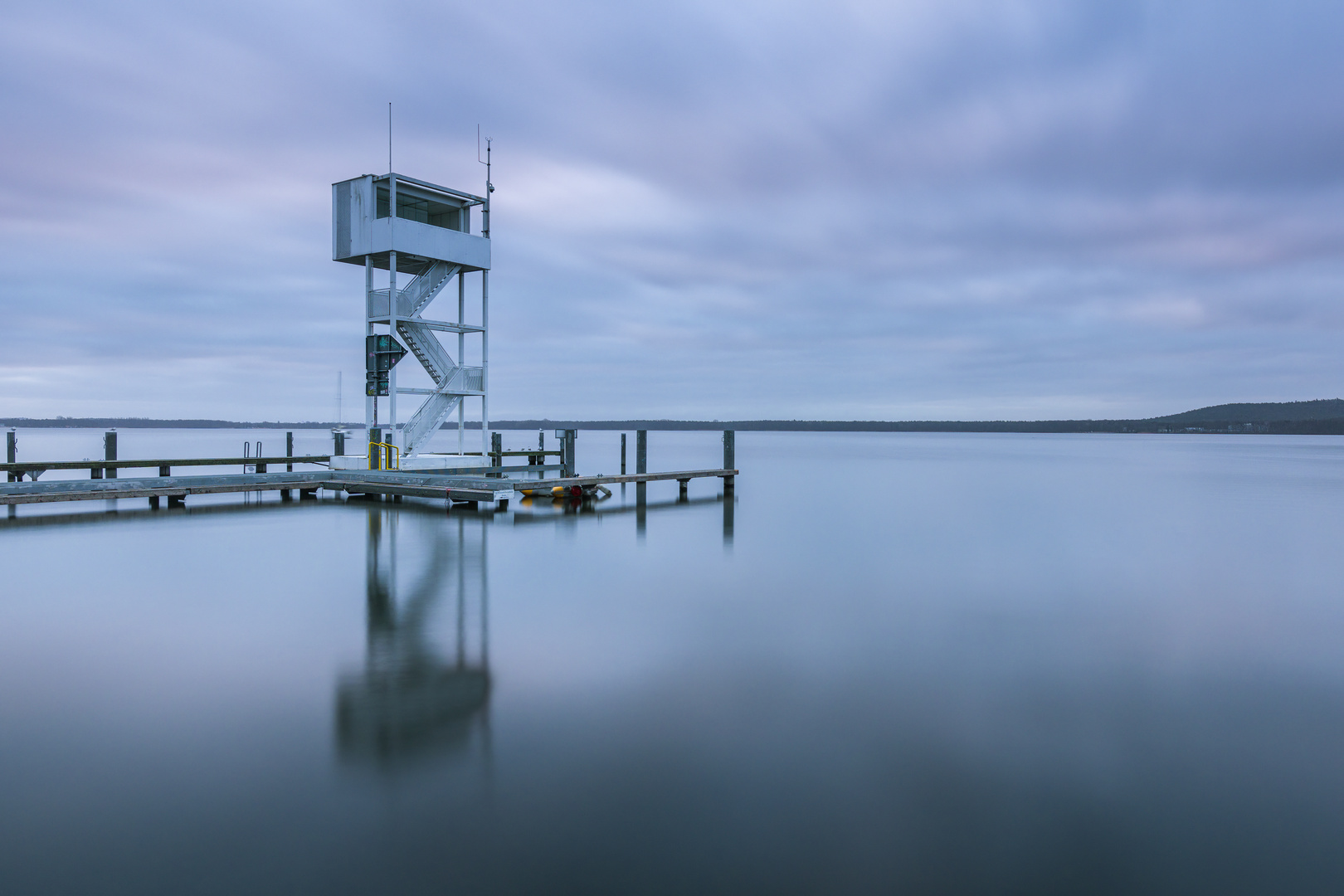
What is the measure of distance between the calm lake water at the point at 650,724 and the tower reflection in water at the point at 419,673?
0.04 meters

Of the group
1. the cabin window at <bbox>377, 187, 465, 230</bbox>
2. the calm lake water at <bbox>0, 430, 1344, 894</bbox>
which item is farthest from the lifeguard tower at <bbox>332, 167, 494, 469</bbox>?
the calm lake water at <bbox>0, 430, 1344, 894</bbox>

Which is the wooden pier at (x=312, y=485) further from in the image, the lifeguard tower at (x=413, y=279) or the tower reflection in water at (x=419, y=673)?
the tower reflection in water at (x=419, y=673)

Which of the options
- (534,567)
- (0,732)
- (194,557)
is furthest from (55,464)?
(0,732)

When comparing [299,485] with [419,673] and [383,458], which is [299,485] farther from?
[419,673]

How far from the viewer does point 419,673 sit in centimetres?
742

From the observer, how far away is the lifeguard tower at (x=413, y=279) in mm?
21109

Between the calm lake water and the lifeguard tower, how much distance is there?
7.89m

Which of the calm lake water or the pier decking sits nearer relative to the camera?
the calm lake water

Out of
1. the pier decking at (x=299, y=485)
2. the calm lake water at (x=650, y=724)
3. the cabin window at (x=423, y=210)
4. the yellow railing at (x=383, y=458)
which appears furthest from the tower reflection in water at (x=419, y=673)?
the cabin window at (x=423, y=210)

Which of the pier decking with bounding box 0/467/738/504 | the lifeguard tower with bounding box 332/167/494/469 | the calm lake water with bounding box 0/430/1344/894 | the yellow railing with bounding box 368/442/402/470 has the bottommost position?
the calm lake water with bounding box 0/430/1344/894

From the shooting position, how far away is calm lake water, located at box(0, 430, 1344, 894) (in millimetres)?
4312

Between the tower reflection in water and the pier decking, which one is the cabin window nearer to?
the pier decking

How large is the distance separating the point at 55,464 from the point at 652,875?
1029 inches

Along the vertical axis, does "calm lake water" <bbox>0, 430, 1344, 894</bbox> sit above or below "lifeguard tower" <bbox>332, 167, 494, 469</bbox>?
below
